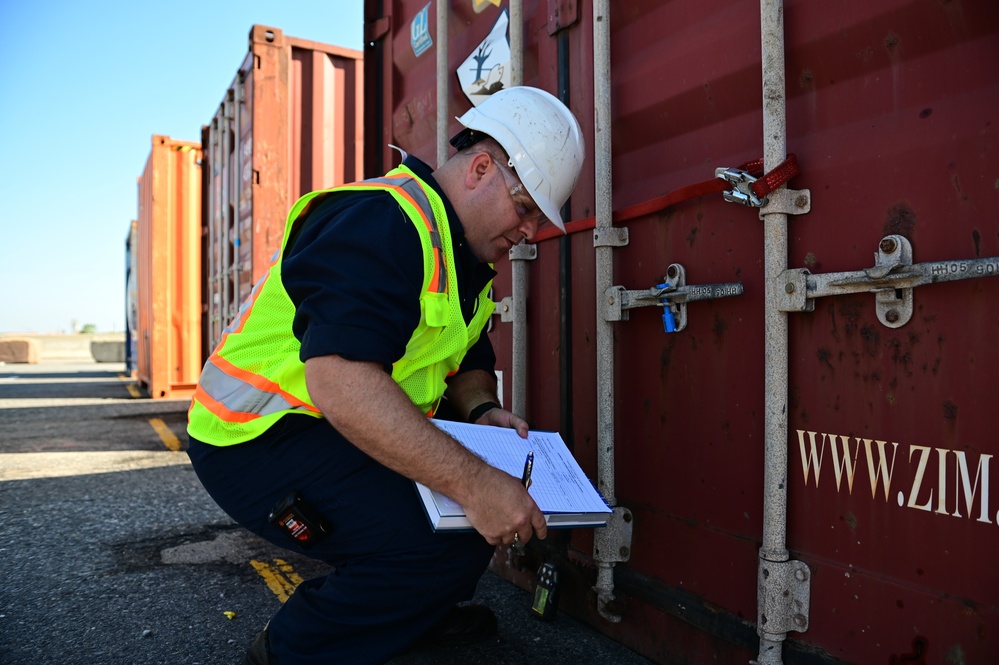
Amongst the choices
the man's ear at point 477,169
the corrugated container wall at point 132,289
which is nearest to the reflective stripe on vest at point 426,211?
the man's ear at point 477,169

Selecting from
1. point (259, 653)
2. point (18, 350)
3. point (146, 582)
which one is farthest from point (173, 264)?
point (18, 350)

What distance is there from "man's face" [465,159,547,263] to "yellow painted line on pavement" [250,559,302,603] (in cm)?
149

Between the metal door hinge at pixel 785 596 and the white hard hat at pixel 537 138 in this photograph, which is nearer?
the metal door hinge at pixel 785 596

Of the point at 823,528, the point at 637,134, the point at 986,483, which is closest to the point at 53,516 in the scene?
the point at 637,134

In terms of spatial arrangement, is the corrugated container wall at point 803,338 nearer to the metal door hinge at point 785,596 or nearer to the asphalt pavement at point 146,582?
the metal door hinge at point 785,596

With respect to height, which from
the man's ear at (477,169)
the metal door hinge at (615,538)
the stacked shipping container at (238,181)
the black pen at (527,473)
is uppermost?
the stacked shipping container at (238,181)

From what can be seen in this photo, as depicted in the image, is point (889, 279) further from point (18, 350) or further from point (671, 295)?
point (18, 350)

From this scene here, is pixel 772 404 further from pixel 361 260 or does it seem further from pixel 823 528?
pixel 361 260

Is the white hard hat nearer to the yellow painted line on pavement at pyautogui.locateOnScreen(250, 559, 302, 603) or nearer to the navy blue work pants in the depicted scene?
the navy blue work pants

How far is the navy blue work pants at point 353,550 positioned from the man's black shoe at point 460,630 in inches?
18.2

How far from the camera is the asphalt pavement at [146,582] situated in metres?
2.10

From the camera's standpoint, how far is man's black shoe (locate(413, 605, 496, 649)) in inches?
84.9

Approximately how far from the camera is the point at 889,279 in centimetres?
141

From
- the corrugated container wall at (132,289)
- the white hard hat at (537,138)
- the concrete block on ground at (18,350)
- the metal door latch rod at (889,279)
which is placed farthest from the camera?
the concrete block on ground at (18,350)
